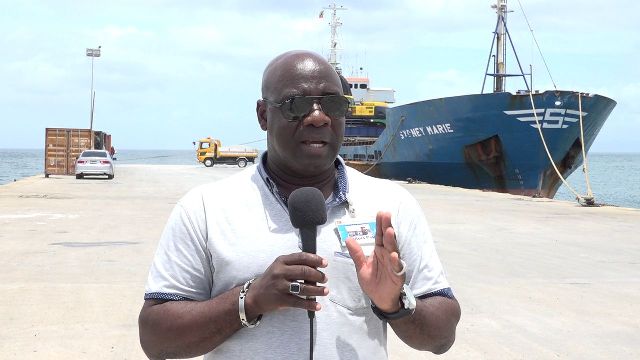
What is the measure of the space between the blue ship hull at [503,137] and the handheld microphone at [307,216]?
2940 cm

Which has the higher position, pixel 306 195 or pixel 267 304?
pixel 306 195

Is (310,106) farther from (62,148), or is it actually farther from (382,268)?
(62,148)

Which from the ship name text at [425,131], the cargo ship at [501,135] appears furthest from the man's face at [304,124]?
the ship name text at [425,131]

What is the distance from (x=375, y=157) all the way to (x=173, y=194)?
66.9 ft

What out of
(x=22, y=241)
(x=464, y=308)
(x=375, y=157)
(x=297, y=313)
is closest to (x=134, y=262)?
(x=22, y=241)

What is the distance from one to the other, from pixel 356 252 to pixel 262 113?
0.61m

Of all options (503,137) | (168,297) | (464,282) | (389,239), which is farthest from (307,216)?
(503,137)

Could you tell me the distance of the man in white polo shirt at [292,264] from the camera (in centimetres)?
203

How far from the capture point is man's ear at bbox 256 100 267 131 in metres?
2.38

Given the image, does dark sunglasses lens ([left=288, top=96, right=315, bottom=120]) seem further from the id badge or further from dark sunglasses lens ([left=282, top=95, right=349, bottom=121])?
the id badge

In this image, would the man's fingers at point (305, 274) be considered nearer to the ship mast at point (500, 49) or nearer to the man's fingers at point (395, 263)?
the man's fingers at point (395, 263)

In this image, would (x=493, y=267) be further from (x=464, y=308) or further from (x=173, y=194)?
(x=173, y=194)

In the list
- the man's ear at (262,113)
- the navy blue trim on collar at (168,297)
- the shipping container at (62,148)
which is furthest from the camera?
the shipping container at (62,148)

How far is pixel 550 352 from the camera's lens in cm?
577
